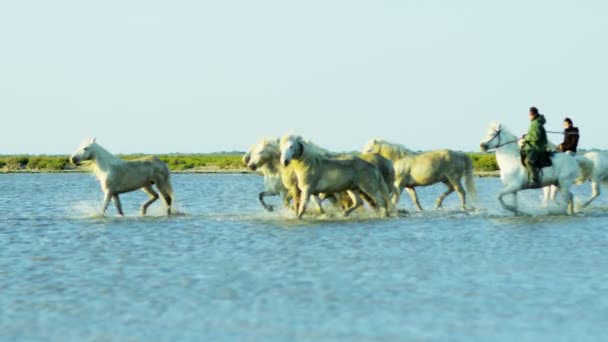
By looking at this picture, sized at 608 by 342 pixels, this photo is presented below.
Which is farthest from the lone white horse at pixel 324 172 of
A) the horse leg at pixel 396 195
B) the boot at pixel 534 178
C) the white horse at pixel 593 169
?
the white horse at pixel 593 169

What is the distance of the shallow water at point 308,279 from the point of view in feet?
28.0

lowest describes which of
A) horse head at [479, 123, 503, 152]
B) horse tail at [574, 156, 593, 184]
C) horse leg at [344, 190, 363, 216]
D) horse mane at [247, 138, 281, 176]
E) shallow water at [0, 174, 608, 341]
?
shallow water at [0, 174, 608, 341]

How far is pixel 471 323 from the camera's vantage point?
338 inches

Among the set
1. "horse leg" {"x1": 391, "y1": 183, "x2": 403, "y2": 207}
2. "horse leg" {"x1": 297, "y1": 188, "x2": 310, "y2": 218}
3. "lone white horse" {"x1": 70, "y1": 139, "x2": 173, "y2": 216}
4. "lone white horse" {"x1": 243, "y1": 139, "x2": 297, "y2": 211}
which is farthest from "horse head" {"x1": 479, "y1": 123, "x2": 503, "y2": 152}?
"lone white horse" {"x1": 70, "y1": 139, "x2": 173, "y2": 216}

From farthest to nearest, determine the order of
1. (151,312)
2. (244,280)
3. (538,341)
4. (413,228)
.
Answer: (413,228)
(244,280)
(151,312)
(538,341)

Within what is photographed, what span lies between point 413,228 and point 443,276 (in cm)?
607

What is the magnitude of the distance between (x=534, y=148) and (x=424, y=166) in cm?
257

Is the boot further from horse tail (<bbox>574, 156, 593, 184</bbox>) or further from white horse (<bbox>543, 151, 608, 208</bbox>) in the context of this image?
white horse (<bbox>543, 151, 608, 208</bbox>)

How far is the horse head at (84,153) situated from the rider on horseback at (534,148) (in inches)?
281

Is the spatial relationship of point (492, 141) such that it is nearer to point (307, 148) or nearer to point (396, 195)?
point (396, 195)

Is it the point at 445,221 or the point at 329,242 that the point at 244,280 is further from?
the point at 445,221

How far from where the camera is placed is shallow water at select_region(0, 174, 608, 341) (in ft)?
28.0

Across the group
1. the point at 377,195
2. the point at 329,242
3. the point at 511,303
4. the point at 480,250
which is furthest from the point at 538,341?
the point at 377,195

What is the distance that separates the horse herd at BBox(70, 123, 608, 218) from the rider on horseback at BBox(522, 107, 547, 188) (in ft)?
0.46
